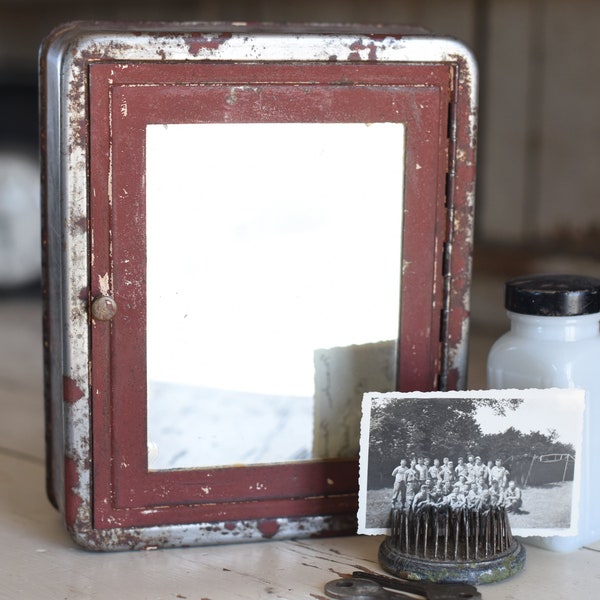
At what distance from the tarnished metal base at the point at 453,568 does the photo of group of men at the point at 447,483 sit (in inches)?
1.3

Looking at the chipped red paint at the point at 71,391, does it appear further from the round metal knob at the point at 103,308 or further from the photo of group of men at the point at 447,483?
the photo of group of men at the point at 447,483

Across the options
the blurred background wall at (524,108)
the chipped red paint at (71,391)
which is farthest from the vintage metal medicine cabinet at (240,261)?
the blurred background wall at (524,108)

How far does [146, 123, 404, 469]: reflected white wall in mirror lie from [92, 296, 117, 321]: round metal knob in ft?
0.08

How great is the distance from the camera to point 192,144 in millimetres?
634

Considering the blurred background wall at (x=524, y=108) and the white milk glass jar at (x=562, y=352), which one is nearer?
the white milk glass jar at (x=562, y=352)

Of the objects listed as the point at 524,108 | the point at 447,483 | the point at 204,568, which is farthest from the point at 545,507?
the point at 524,108

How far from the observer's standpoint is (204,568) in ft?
2.07

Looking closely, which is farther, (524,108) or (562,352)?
(524,108)

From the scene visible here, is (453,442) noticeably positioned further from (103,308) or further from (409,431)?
(103,308)

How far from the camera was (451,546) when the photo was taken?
606 millimetres

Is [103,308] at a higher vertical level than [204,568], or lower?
higher

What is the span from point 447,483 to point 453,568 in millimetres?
52

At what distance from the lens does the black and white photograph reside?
0.63 meters

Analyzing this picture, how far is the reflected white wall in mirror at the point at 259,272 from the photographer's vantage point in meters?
0.64
